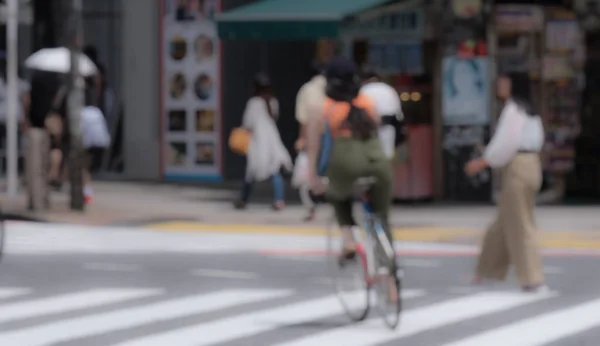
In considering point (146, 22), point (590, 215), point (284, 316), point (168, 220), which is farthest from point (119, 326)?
point (146, 22)

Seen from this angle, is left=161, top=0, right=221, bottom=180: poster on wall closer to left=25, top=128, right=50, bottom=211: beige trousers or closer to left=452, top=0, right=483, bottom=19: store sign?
left=452, top=0, right=483, bottom=19: store sign

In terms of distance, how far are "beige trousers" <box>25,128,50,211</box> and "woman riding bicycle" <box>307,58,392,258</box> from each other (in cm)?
1062

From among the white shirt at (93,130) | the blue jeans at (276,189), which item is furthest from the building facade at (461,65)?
the white shirt at (93,130)

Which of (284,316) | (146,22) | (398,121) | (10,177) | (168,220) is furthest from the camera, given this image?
(146,22)

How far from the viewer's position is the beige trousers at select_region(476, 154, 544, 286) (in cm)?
1468

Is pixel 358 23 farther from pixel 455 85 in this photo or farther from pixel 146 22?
pixel 146 22

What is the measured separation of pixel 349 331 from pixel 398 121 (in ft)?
26.3

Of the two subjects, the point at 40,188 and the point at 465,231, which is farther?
the point at 40,188

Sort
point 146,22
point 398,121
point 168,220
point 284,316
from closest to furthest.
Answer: point 284,316 < point 398,121 < point 168,220 < point 146,22

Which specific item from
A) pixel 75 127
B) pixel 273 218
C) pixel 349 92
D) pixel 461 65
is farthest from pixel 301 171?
pixel 349 92

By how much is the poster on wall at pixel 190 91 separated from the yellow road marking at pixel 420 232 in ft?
29.0

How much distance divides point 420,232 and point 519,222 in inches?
237

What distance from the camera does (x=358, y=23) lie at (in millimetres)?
25109

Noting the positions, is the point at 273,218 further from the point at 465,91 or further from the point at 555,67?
the point at 555,67
